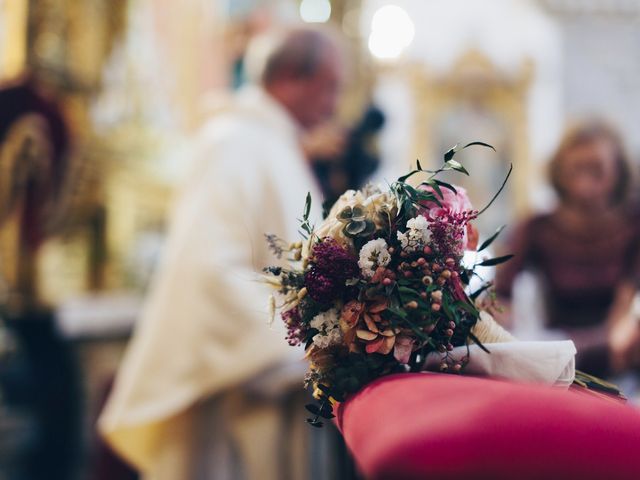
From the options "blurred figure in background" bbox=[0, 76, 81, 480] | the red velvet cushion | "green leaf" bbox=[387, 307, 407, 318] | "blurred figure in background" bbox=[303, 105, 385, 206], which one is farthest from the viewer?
"blurred figure in background" bbox=[303, 105, 385, 206]

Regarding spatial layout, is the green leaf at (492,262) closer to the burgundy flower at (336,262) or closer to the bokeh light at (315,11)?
the burgundy flower at (336,262)

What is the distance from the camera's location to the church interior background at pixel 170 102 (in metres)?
4.04

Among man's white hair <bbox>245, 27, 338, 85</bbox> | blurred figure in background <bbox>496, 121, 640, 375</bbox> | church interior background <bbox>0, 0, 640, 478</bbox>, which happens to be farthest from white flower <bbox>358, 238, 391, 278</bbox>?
church interior background <bbox>0, 0, 640, 478</bbox>

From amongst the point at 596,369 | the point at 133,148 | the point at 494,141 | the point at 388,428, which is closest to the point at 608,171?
the point at 596,369

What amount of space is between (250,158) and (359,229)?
1.97 metres

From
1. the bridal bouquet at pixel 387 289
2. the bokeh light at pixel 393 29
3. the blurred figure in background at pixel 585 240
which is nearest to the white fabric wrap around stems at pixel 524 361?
the bridal bouquet at pixel 387 289

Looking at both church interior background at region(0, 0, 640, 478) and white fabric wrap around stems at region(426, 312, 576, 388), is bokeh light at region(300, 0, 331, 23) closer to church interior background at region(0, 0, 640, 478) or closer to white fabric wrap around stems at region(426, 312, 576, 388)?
church interior background at region(0, 0, 640, 478)

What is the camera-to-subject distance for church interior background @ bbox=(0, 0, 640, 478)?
404 cm

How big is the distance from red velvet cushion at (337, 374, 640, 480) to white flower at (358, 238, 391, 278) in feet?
0.61

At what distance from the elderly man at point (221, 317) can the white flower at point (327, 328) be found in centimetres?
157

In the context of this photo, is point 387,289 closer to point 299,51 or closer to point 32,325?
point 299,51

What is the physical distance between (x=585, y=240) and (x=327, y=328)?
2.25 m

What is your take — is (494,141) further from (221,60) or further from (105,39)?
(105,39)

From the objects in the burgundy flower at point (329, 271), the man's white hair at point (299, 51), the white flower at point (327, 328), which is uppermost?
the man's white hair at point (299, 51)
